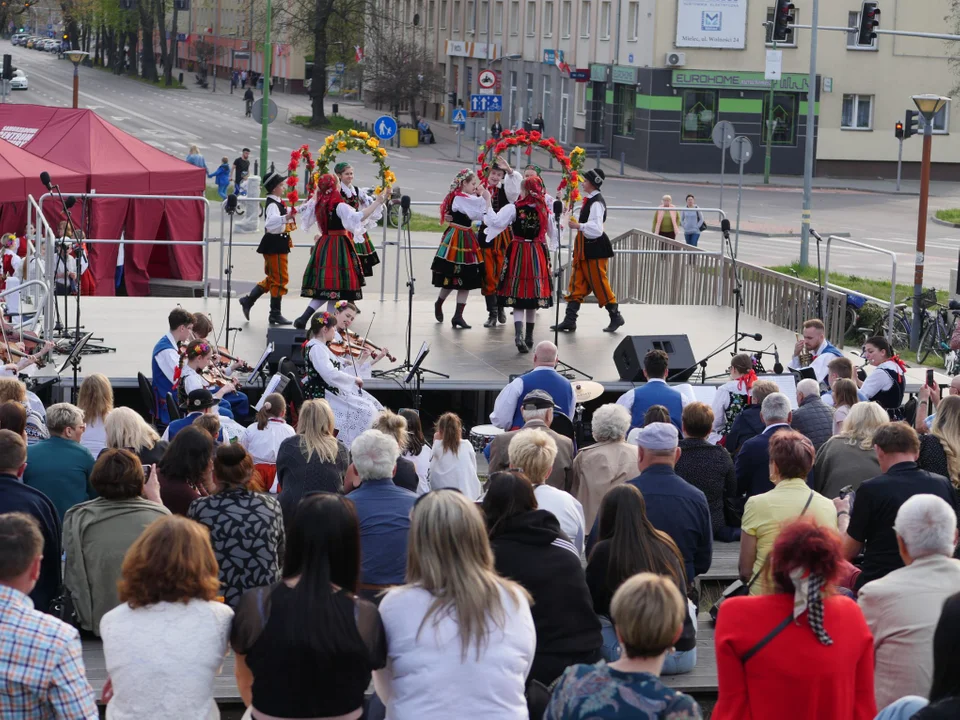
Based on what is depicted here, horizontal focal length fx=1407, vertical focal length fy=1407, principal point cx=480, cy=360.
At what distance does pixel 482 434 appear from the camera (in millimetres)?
8914

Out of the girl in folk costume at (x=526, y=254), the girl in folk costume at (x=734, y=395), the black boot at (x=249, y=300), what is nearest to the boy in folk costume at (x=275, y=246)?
the black boot at (x=249, y=300)

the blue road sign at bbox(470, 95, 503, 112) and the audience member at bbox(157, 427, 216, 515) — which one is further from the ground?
the blue road sign at bbox(470, 95, 503, 112)

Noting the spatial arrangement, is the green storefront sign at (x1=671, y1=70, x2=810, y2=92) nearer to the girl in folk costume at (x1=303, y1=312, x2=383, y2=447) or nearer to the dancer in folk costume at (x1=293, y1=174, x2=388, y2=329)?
the dancer in folk costume at (x1=293, y1=174, x2=388, y2=329)

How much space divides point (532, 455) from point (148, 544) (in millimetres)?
2113

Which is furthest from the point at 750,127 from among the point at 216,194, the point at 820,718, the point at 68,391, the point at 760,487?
the point at 820,718

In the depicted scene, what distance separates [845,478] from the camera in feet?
21.4

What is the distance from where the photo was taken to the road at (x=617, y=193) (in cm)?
2625

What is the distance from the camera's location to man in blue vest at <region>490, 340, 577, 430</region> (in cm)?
853

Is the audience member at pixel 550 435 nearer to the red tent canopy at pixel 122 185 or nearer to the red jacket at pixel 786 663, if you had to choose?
the red jacket at pixel 786 663

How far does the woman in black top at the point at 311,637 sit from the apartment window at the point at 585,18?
42.1 m

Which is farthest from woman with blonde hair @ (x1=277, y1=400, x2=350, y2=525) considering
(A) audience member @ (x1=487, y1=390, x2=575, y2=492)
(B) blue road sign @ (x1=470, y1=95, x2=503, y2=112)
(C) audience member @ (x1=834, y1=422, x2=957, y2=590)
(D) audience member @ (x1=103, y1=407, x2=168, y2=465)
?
(B) blue road sign @ (x1=470, y1=95, x2=503, y2=112)

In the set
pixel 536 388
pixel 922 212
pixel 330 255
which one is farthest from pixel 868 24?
pixel 536 388

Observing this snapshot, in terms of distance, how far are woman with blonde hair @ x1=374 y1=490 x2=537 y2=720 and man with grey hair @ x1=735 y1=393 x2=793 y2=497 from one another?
11.0ft

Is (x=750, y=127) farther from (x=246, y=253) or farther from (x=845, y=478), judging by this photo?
(x=845, y=478)
